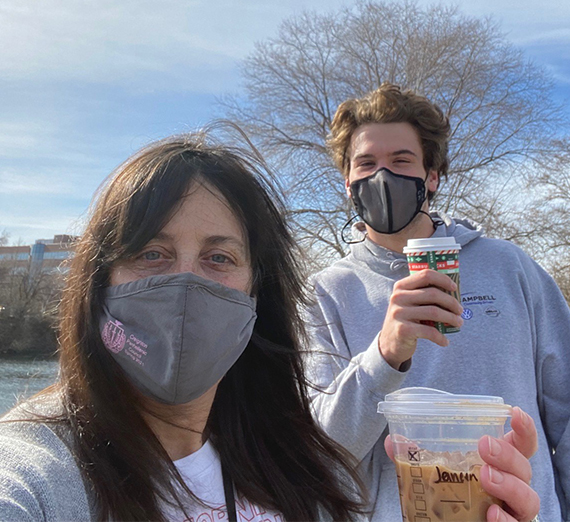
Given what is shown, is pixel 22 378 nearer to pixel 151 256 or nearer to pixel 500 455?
pixel 151 256

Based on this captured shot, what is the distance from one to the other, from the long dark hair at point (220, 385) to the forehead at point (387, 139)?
1050mm

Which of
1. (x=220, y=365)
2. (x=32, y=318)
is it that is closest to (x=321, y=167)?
→ (x=32, y=318)

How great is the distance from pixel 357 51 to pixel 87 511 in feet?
59.8

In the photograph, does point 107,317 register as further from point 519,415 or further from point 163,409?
point 519,415

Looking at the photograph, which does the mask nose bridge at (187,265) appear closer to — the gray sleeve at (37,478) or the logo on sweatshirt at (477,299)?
the gray sleeve at (37,478)

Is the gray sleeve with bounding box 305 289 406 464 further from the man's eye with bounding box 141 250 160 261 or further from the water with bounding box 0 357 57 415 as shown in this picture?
the water with bounding box 0 357 57 415

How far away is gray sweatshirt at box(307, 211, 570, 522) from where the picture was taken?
2312mm

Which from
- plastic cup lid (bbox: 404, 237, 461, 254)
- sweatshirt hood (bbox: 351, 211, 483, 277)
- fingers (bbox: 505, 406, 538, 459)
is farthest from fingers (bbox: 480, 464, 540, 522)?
sweatshirt hood (bbox: 351, 211, 483, 277)

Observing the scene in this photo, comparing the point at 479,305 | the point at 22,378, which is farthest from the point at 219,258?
the point at 22,378

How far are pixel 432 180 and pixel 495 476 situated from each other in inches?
80.8

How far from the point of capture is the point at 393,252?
2.88 metres

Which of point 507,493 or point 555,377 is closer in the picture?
point 507,493

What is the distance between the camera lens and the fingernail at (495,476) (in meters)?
1.32

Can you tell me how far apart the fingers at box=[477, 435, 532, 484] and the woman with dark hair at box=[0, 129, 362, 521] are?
2.15 feet
